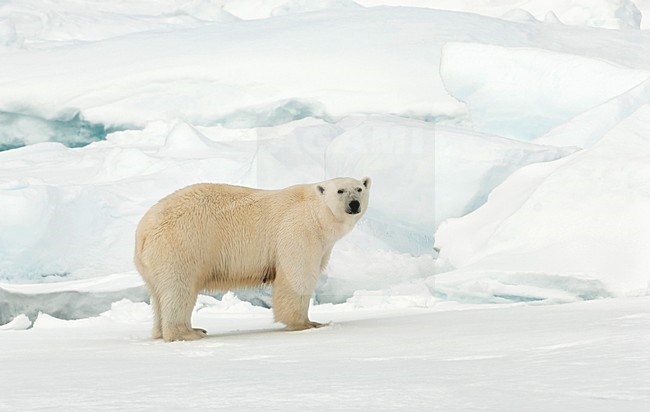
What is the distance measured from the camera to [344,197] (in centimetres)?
400

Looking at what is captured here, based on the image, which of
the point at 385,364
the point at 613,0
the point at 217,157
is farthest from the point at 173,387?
the point at 613,0

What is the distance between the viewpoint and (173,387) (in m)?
→ 2.08

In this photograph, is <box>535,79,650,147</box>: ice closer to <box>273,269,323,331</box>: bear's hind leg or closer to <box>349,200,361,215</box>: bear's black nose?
<box>349,200,361,215</box>: bear's black nose

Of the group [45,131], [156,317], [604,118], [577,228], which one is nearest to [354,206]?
[156,317]

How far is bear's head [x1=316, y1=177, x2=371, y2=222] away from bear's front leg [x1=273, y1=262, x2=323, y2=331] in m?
0.29

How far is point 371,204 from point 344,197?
3.24m

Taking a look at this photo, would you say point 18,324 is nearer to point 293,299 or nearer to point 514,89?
point 293,299

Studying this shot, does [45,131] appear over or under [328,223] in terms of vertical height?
over

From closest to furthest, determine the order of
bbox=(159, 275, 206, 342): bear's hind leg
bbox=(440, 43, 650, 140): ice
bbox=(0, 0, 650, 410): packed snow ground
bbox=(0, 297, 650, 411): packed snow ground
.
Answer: bbox=(0, 297, 650, 411): packed snow ground → bbox=(0, 0, 650, 410): packed snow ground → bbox=(159, 275, 206, 342): bear's hind leg → bbox=(440, 43, 650, 140): ice

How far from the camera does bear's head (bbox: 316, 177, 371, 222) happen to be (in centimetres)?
398

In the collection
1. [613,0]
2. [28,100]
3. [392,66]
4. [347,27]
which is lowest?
[28,100]

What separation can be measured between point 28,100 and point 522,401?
14.7m

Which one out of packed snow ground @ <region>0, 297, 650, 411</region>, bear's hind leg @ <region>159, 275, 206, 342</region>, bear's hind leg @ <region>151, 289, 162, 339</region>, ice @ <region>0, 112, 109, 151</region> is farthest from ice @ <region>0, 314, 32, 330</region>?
ice @ <region>0, 112, 109, 151</region>

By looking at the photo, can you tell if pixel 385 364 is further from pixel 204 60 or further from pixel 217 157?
pixel 204 60
